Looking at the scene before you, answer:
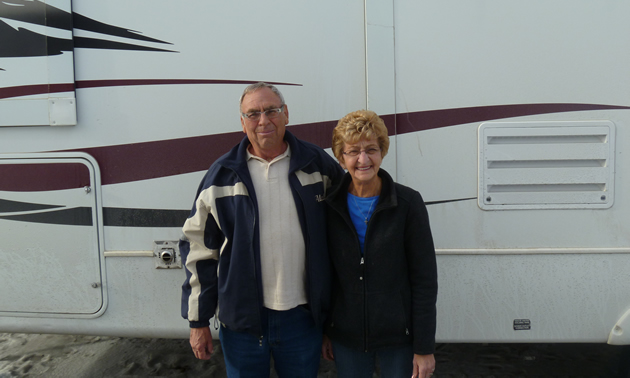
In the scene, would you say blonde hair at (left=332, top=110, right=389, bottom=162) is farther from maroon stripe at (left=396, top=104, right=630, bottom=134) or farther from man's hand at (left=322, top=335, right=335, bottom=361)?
man's hand at (left=322, top=335, right=335, bottom=361)

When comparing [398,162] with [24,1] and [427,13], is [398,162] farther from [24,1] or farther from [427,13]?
[24,1]

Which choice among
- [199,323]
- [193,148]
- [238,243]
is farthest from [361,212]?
[193,148]

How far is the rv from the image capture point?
220 cm

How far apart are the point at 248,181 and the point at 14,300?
1.55m

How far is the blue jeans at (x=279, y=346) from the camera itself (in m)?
1.84

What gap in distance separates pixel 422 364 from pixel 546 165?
112 centimetres

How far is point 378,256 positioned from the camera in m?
1.72

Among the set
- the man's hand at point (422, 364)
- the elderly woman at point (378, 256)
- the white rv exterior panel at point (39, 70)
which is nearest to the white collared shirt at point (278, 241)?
the elderly woman at point (378, 256)

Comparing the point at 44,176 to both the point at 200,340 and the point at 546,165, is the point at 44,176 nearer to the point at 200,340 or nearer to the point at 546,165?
the point at 200,340

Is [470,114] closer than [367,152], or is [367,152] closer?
[367,152]

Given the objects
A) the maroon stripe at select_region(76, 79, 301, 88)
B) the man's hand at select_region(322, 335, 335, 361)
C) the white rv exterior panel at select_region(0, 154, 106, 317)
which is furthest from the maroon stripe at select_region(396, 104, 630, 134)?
the white rv exterior panel at select_region(0, 154, 106, 317)

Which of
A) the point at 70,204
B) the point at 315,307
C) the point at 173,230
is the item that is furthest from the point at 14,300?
the point at 315,307

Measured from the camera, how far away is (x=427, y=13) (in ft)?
7.30

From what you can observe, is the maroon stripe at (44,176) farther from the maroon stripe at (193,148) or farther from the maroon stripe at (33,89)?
the maroon stripe at (33,89)
